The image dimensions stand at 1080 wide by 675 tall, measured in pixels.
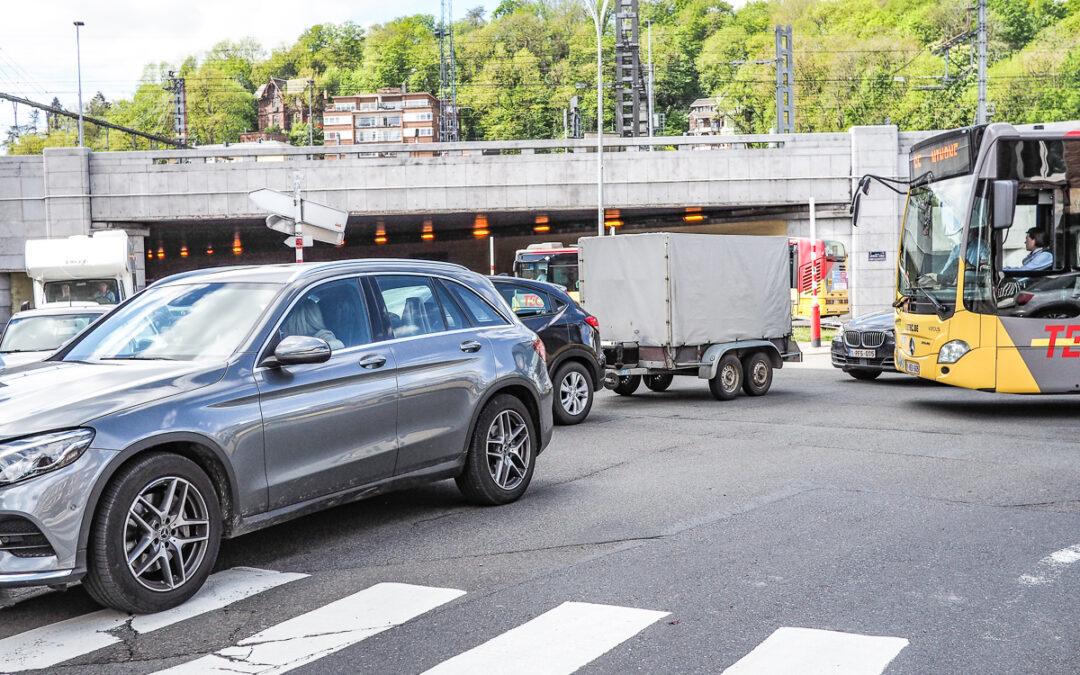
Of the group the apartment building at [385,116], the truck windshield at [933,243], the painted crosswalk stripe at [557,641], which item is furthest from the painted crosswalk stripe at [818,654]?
the apartment building at [385,116]

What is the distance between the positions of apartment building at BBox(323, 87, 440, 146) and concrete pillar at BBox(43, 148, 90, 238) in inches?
4365

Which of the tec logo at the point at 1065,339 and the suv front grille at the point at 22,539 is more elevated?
the tec logo at the point at 1065,339

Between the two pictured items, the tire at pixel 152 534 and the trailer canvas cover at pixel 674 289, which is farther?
the trailer canvas cover at pixel 674 289

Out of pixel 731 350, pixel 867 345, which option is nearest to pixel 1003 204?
pixel 731 350

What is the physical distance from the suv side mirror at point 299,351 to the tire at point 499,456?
1.67 m

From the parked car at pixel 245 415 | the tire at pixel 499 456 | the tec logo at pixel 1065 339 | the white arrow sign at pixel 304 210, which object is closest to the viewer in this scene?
the parked car at pixel 245 415

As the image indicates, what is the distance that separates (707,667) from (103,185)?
3703cm

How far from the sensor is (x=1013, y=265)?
1227cm

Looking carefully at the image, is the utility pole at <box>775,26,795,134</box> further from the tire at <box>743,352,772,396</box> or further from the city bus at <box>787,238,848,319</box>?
the tire at <box>743,352,772,396</box>

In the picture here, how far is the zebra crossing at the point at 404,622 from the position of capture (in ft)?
14.6

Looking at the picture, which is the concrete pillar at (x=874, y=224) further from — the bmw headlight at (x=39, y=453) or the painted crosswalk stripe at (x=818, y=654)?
the bmw headlight at (x=39, y=453)

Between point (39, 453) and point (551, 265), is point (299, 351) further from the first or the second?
point (551, 265)

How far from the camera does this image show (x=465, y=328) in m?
7.52

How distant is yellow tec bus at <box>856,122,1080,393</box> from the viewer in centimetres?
1219
